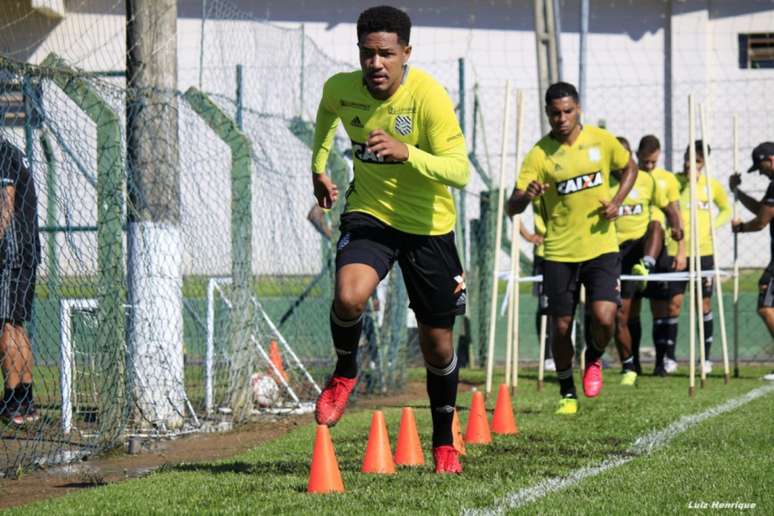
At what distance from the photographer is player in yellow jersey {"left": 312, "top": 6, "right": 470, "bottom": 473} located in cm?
683

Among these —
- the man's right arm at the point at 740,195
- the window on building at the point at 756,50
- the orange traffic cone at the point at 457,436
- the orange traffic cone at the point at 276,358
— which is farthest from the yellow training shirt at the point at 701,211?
the window on building at the point at 756,50

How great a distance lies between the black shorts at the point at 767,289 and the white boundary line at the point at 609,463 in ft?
8.70

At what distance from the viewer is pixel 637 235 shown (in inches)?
579

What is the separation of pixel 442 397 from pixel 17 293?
3448mm

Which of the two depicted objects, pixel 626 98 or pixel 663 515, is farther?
pixel 626 98

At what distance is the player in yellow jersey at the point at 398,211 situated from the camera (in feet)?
22.4

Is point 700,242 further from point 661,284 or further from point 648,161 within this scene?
point 648,161

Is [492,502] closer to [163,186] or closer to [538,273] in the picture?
[163,186]

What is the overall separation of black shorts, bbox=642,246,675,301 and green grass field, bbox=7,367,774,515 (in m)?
5.00

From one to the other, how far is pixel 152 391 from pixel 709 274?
6.48 meters

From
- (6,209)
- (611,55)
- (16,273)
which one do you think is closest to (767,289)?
(16,273)

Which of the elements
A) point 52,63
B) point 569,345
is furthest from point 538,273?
point 52,63

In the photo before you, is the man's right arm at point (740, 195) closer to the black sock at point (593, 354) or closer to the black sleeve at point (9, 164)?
the black sock at point (593, 354)

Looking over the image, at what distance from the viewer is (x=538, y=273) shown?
50.2 feet
